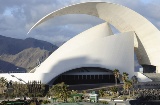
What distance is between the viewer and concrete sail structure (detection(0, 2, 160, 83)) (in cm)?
6500

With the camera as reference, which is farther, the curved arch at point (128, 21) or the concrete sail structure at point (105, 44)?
the curved arch at point (128, 21)

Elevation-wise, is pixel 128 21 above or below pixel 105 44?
above

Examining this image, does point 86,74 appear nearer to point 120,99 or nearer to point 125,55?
point 125,55

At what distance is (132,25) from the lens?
70125mm

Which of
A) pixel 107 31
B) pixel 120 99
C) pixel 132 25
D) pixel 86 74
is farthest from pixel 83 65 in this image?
pixel 120 99

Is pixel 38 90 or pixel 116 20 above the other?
pixel 116 20

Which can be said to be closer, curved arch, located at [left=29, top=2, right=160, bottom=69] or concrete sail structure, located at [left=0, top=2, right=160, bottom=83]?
concrete sail structure, located at [left=0, top=2, right=160, bottom=83]

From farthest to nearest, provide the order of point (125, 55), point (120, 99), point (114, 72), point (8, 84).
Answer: point (125, 55) < point (114, 72) < point (8, 84) < point (120, 99)

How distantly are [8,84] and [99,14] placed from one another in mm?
24319

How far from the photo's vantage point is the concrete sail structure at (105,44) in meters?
65.0

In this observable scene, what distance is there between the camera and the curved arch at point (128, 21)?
219 feet

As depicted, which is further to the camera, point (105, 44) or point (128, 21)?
point (128, 21)

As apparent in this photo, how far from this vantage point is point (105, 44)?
67.2 m

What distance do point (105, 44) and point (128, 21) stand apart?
706 centimetres
